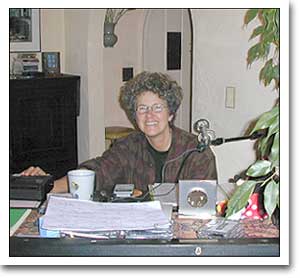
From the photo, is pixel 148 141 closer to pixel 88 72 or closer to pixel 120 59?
pixel 88 72

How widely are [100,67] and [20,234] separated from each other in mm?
2323

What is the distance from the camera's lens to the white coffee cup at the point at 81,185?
1397 millimetres

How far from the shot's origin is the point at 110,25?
345cm

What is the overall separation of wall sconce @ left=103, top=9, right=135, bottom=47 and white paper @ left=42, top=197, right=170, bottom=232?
7.47 feet

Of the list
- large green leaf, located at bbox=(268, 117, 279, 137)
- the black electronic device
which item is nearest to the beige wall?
the black electronic device

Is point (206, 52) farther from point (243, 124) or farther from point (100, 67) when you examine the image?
point (100, 67)

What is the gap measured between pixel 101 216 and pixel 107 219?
0.08ft

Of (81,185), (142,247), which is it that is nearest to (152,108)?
(81,185)

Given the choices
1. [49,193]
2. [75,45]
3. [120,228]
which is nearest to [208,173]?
[49,193]

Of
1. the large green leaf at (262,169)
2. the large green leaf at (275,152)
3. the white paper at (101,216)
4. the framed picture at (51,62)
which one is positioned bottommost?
the white paper at (101,216)

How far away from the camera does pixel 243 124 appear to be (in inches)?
90.1

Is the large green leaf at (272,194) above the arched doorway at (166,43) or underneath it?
underneath

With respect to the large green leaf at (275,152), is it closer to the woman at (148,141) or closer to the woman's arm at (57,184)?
the woman's arm at (57,184)

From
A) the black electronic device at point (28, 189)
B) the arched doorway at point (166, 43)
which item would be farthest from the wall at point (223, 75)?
the arched doorway at point (166, 43)
